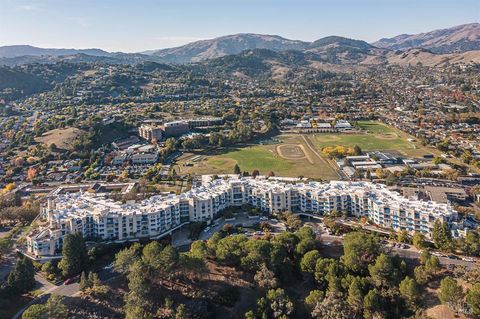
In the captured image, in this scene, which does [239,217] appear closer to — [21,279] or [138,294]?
[138,294]

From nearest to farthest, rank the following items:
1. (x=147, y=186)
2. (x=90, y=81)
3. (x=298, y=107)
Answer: (x=147, y=186) < (x=298, y=107) < (x=90, y=81)

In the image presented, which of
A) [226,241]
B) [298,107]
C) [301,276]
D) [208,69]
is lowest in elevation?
[301,276]

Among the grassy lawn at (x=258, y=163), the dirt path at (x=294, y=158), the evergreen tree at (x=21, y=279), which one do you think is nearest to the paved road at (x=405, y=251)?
the grassy lawn at (x=258, y=163)

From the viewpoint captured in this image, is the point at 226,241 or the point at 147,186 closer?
the point at 226,241

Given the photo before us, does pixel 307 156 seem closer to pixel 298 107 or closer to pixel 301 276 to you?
pixel 301 276

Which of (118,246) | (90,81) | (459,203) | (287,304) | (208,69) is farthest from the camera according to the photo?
(208,69)

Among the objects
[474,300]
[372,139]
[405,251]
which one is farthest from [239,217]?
[372,139]

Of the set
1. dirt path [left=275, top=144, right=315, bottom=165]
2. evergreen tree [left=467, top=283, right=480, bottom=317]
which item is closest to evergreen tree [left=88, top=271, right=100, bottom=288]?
evergreen tree [left=467, top=283, right=480, bottom=317]

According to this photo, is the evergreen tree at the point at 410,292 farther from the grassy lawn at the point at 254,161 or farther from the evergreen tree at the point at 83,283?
the grassy lawn at the point at 254,161

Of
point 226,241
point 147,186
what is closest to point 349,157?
point 147,186
